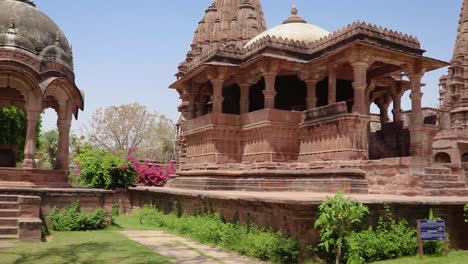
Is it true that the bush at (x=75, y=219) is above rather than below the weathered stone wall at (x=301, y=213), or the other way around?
below

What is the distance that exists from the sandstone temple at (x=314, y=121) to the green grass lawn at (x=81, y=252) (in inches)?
218

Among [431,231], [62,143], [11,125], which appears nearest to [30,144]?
[62,143]

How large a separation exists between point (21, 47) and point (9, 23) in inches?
44.7

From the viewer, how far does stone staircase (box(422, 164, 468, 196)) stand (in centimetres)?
1128

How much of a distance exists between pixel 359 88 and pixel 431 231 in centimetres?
772

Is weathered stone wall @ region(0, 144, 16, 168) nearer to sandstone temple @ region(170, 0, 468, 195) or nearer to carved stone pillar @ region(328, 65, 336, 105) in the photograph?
sandstone temple @ region(170, 0, 468, 195)

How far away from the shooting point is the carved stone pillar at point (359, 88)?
1411cm

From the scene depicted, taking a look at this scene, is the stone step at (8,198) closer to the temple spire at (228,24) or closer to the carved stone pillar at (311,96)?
the carved stone pillar at (311,96)

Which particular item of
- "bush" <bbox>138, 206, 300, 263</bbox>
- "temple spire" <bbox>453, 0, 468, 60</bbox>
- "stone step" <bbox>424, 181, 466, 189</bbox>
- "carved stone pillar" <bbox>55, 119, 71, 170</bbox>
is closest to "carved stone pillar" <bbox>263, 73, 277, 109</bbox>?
"bush" <bbox>138, 206, 300, 263</bbox>

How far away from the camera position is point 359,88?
47.1 feet

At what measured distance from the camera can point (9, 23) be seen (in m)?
14.4

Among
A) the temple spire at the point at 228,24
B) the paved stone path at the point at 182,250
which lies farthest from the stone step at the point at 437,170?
the temple spire at the point at 228,24

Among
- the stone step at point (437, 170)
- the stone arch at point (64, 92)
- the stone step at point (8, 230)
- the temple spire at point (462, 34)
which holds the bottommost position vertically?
the stone step at point (8, 230)

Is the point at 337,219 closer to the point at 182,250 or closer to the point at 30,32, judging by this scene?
the point at 182,250
